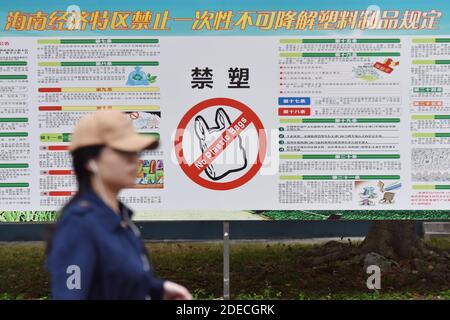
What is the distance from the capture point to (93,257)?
2109mm

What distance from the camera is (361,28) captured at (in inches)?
217

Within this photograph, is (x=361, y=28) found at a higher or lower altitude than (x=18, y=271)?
higher

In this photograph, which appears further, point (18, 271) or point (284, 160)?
point (18, 271)

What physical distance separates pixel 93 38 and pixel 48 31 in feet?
1.45

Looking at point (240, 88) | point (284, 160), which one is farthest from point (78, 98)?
point (284, 160)

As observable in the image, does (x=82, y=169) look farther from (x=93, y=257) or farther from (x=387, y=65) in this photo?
(x=387, y=65)

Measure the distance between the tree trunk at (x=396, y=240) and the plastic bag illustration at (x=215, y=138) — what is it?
2.21 m

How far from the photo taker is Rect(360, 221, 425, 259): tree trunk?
6.72 m

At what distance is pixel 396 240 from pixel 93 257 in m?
5.28

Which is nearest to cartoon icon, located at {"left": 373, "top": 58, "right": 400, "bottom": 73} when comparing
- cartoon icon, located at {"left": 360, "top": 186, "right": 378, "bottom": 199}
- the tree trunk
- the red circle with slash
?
cartoon icon, located at {"left": 360, "top": 186, "right": 378, "bottom": 199}

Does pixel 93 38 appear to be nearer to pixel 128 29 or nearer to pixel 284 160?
pixel 128 29

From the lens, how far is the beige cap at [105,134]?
2.24 metres

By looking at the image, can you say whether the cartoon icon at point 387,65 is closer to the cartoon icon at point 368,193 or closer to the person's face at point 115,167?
the cartoon icon at point 368,193

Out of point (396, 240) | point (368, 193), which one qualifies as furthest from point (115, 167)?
point (396, 240)
